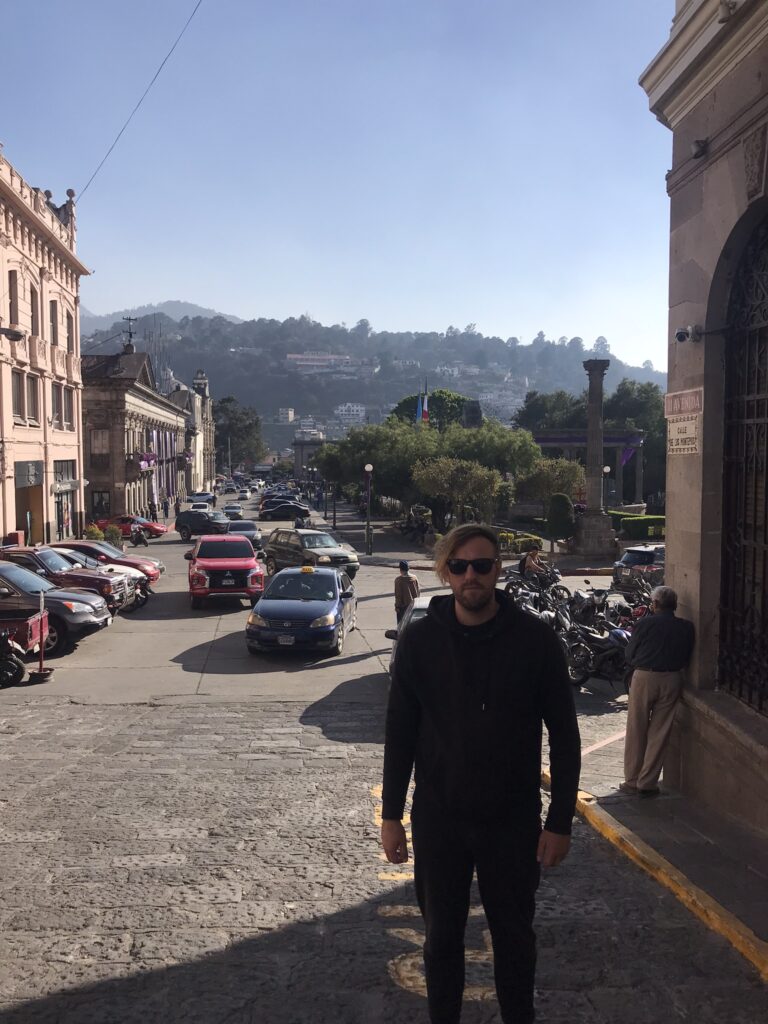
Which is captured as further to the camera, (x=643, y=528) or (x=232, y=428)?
(x=232, y=428)

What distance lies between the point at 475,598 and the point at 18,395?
31272 millimetres

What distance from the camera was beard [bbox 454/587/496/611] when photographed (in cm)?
356

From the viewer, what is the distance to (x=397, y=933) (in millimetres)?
4871

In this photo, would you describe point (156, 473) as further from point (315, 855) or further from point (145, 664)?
point (315, 855)

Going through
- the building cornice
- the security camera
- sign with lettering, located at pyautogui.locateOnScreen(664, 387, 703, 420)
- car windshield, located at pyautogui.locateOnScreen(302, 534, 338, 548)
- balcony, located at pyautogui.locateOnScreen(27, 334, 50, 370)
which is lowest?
car windshield, located at pyautogui.locateOnScreen(302, 534, 338, 548)

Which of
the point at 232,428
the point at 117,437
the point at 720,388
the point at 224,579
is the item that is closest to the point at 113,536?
the point at 224,579

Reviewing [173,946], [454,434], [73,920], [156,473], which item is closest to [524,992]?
[173,946]

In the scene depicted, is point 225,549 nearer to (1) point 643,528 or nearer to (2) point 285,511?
(1) point 643,528

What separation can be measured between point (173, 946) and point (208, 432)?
127880 mm

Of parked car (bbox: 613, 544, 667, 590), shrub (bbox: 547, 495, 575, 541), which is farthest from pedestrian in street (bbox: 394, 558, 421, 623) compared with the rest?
shrub (bbox: 547, 495, 575, 541)

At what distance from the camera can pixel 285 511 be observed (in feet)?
193

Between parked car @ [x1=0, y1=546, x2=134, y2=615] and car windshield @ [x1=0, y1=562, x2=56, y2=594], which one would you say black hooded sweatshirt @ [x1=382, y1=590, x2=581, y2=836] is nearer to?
car windshield @ [x1=0, y1=562, x2=56, y2=594]

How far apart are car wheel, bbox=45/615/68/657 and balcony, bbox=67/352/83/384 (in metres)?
26.1

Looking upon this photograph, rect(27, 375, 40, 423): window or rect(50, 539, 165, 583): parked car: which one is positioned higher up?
rect(27, 375, 40, 423): window
